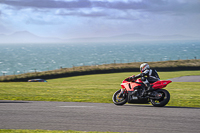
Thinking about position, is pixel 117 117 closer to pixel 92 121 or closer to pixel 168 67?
pixel 92 121

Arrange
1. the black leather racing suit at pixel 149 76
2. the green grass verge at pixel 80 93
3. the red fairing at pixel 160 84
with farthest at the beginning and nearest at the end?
the green grass verge at pixel 80 93 → the black leather racing suit at pixel 149 76 → the red fairing at pixel 160 84

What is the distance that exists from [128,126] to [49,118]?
2991 millimetres

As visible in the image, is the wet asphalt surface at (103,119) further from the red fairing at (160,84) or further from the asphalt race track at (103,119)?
the red fairing at (160,84)

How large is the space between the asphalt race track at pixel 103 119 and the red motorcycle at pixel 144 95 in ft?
1.50

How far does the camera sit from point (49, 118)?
29.6 ft

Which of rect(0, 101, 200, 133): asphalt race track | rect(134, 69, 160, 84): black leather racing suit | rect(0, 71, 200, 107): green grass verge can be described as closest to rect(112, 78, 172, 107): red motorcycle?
rect(134, 69, 160, 84): black leather racing suit

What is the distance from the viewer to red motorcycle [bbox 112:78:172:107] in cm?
1073

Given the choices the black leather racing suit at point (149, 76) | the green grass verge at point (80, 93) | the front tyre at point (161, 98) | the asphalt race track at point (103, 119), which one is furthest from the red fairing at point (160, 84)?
the green grass verge at point (80, 93)

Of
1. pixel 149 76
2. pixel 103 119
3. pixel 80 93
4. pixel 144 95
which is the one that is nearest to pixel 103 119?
pixel 103 119

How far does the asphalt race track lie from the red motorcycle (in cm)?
46

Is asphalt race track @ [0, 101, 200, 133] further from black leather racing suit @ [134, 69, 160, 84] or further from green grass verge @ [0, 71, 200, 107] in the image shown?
green grass verge @ [0, 71, 200, 107]

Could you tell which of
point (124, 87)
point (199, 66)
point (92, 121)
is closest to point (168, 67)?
point (199, 66)

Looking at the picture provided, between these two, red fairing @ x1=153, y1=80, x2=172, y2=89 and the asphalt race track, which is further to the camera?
red fairing @ x1=153, y1=80, x2=172, y2=89

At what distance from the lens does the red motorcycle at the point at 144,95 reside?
35.2ft
